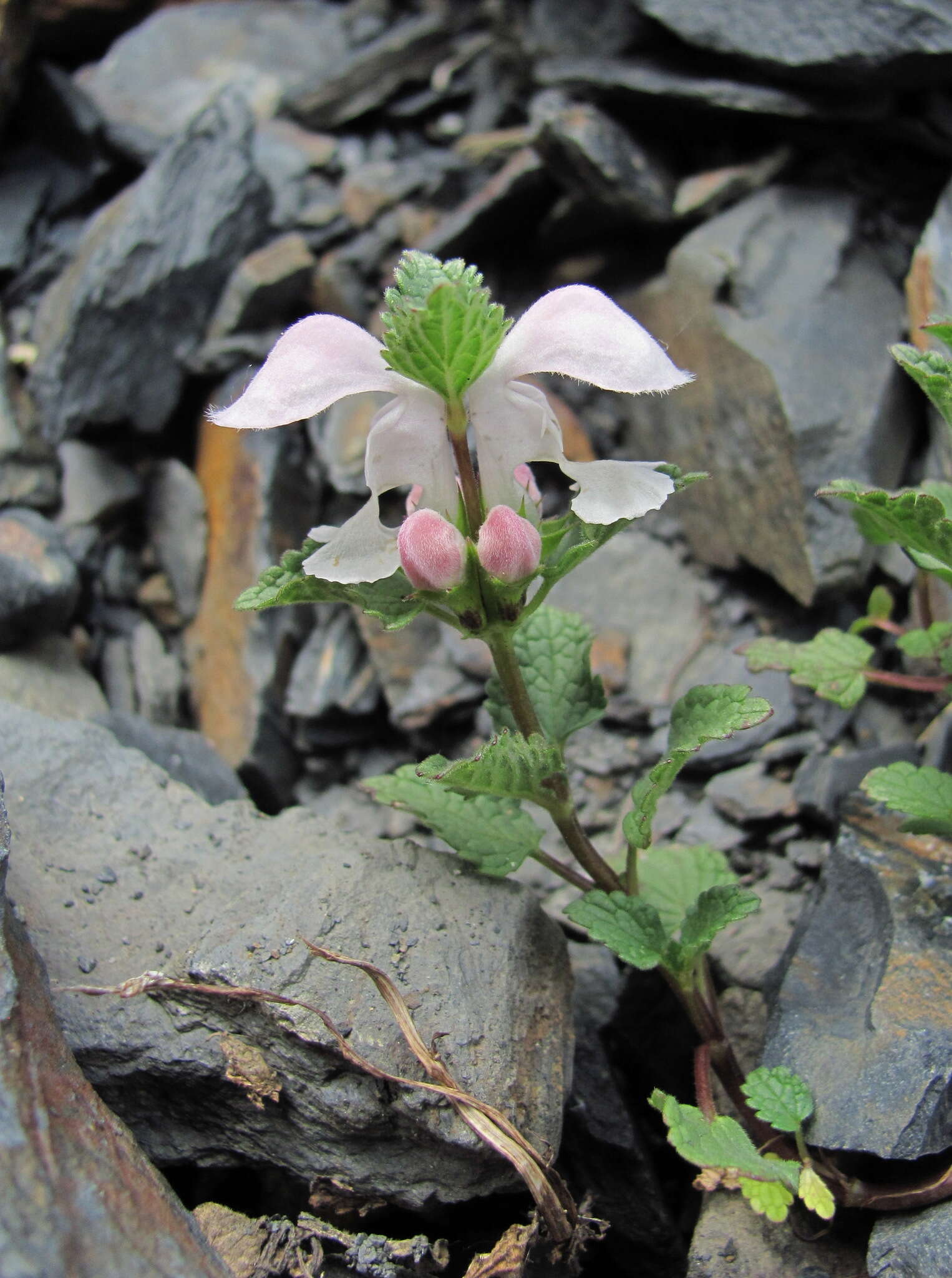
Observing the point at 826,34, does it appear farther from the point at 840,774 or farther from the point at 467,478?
the point at 467,478

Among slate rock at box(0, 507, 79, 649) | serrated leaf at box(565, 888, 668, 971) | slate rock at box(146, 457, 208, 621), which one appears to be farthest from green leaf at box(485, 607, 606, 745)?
slate rock at box(146, 457, 208, 621)

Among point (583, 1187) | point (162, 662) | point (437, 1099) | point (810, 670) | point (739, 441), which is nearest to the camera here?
point (437, 1099)

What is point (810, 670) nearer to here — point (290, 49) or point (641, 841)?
point (641, 841)

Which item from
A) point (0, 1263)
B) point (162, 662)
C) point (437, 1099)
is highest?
point (0, 1263)

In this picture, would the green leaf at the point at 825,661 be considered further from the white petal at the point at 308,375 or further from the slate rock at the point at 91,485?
the slate rock at the point at 91,485

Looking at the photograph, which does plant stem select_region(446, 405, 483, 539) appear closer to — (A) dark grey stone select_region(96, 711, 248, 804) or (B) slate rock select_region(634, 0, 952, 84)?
(A) dark grey stone select_region(96, 711, 248, 804)

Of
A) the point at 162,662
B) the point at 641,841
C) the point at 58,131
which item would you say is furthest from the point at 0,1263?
the point at 58,131
